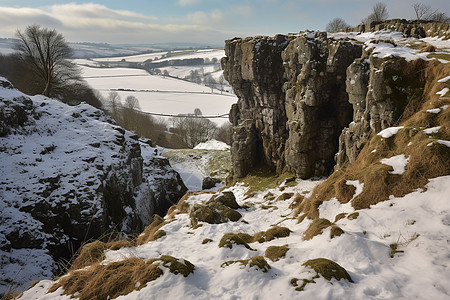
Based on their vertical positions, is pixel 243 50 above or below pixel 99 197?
above

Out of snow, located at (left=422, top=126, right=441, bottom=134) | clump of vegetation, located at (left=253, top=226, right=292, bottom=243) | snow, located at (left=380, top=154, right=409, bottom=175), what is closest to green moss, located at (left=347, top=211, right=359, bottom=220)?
clump of vegetation, located at (left=253, top=226, right=292, bottom=243)

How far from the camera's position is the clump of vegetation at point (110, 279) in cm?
605

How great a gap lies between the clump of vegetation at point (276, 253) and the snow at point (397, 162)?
19.4ft

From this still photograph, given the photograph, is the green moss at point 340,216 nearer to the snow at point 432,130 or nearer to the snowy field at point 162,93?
the snow at point 432,130

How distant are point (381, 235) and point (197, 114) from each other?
93517mm

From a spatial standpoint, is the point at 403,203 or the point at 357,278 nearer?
the point at 357,278

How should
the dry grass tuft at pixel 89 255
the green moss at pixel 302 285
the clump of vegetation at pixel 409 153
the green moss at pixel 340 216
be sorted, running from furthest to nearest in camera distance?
the green moss at pixel 340 216, the clump of vegetation at pixel 409 153, the dry grass tuft at pixel 89 255, the green moss at pixel 302 285

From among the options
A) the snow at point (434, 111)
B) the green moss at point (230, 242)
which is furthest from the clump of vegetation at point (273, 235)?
the snow at point (434, 111)

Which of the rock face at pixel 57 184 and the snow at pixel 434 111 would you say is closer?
the snow at pixel 434 111

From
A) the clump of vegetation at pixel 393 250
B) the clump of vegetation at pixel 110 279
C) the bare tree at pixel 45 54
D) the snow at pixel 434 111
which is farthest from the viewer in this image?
the bare tree at pixel 45 54

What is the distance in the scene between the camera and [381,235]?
7535 mm

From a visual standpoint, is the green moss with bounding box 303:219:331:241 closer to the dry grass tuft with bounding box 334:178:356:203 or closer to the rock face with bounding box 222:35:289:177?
the dry grass tuft with bounding box 334:178:356:203

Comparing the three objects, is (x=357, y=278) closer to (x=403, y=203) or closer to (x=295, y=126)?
(x=403, y=203)

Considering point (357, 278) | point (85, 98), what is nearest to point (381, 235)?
point (357, 278)
